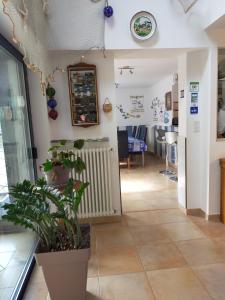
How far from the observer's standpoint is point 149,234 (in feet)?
8.20

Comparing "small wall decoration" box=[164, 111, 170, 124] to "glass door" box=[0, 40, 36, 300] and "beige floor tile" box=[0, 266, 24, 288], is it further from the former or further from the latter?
"beige floor tile" box=[0, 266, 24, 288]

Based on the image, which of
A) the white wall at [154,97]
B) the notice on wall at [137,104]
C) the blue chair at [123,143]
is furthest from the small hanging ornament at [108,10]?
the notice on wall at [137,104]

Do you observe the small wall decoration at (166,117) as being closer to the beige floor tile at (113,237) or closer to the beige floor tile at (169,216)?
the beige floor tile at (169,216)

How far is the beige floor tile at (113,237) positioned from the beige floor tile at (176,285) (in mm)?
535

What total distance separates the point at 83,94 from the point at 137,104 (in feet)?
16.1

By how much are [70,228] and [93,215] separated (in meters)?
1.31

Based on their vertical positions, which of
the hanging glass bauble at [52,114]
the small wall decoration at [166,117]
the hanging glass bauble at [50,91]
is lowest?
the small wall decoration at [166,117]

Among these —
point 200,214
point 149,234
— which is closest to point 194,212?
point 200,214

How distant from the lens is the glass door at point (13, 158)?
5.81ft

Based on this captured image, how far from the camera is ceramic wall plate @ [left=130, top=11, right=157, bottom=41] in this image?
2.33 metres

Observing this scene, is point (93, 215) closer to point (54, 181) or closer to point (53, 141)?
point (53, 141)

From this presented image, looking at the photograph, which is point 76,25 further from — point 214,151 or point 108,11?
point 214,151

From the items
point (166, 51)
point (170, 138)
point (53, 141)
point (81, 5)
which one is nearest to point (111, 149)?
point (53, 141)

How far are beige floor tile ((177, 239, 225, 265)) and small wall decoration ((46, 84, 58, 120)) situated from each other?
73.0 inches
